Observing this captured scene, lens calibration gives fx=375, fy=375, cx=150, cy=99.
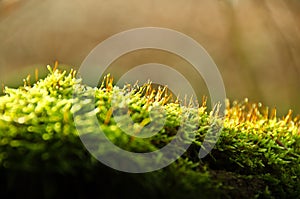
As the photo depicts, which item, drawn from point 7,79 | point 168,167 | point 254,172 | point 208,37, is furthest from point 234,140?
point 208,37

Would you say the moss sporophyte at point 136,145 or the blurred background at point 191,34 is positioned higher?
the blurred background at point 191,34

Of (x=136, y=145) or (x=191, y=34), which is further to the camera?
(x=191, y=34)

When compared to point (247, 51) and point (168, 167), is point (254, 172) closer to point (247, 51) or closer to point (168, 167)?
point (168, 167)

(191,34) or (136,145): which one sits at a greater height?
(191,34)

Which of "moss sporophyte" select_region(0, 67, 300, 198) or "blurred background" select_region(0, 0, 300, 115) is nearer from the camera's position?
"moss sporophyte" select_region(0, 67, 300, 198)

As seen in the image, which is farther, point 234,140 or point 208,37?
point 208,37
